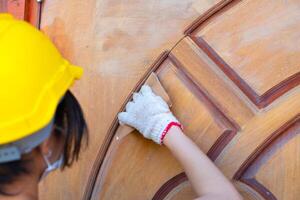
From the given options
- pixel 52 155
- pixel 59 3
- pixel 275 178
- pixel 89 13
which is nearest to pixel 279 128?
pixel 275 178

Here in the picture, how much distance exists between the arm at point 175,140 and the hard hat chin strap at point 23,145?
375 mm

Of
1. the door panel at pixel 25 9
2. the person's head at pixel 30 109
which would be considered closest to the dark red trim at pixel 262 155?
the person's head at pixel 30 109

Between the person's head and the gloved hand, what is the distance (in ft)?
0.94

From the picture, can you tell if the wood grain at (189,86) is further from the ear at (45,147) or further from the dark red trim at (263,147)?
the ear at (45,147)

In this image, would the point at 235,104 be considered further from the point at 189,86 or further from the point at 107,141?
the point at 107,141

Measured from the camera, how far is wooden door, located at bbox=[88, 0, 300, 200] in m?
1.19

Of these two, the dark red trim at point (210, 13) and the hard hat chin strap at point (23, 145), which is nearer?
the hard hat chin strap at point (23, 145)

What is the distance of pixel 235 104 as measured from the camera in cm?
125

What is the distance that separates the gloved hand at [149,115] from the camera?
125cm

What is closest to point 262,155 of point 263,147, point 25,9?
point 263,147

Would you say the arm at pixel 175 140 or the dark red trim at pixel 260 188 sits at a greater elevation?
the arm at pixel 175 140

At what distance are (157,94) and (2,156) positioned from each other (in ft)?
1.82

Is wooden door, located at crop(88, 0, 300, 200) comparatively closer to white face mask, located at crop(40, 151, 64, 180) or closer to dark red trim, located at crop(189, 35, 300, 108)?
dark red trim, located at crop(189, 35, 300, 108)

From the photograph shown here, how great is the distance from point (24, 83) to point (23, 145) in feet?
0.37
